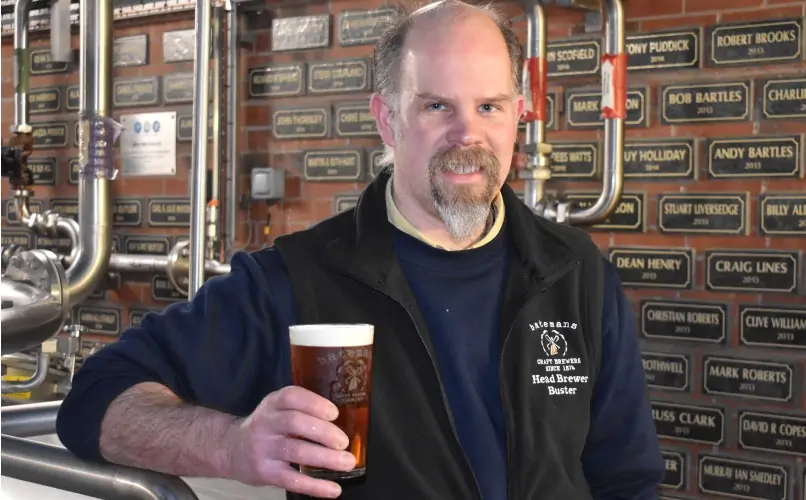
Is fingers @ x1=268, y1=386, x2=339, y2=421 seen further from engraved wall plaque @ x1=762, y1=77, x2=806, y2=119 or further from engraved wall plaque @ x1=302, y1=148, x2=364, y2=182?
engraved wall plaque @ x1=302, y1=148, x2=364, y2=182

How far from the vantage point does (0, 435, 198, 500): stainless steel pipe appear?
0.82m

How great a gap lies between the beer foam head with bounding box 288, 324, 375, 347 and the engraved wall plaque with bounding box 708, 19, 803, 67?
6.60 ft

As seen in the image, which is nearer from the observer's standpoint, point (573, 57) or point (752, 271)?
point (752, 271)

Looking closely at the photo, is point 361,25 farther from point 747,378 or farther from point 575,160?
point 747,378

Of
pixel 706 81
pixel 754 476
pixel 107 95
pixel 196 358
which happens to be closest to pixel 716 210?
pixel 706 81

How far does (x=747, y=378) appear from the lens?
2725 millimetres

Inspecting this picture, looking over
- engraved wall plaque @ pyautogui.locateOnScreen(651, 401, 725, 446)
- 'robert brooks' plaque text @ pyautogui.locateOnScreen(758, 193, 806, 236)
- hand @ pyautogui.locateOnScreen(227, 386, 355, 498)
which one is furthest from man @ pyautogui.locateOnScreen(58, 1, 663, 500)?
engraved wall plaque @ pyautogui.locateOnScreen(651, 401, 725, 446)

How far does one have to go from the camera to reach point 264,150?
12.0ft

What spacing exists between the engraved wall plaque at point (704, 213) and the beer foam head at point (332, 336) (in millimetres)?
1965

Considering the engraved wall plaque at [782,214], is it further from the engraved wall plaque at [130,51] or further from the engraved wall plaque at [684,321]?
the engraved wall plaque at [130,51]

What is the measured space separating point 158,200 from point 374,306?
8.75 feet

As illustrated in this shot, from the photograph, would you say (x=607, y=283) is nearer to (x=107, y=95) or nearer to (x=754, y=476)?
(x=754, y=476)

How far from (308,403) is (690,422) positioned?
2.12 m

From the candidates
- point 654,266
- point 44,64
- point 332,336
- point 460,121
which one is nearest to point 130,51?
point 44,64
